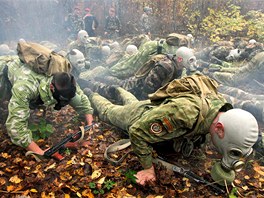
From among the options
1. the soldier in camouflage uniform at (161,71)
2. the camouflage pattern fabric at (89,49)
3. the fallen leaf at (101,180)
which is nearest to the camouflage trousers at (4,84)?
the soldier in camouflage uniform at (161,71)

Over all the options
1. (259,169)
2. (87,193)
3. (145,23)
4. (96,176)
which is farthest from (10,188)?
(145,23)

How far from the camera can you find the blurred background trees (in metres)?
15.4

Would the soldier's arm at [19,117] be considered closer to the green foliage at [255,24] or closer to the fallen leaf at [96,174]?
the fallen leaf at [96,174]

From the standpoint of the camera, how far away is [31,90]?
4074mm

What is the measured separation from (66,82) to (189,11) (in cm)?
1461

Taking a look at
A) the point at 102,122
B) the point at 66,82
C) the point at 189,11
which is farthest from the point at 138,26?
the point at 66,82

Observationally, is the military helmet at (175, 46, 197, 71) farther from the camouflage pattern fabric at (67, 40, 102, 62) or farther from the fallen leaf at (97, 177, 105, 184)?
the camouflage pattern fabric at (67, 40, 102, 62)

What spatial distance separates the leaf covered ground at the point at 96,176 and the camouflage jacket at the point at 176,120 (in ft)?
1.66

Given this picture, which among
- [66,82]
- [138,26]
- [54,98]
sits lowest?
[138,26]

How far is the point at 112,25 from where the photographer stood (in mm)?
17156

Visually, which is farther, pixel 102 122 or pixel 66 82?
pixel 102 122

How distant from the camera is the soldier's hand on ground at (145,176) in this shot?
3545 millimetres

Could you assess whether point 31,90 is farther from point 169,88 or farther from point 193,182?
point 193,182

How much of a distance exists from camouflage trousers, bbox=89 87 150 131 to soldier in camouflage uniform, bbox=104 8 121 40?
1179cm
